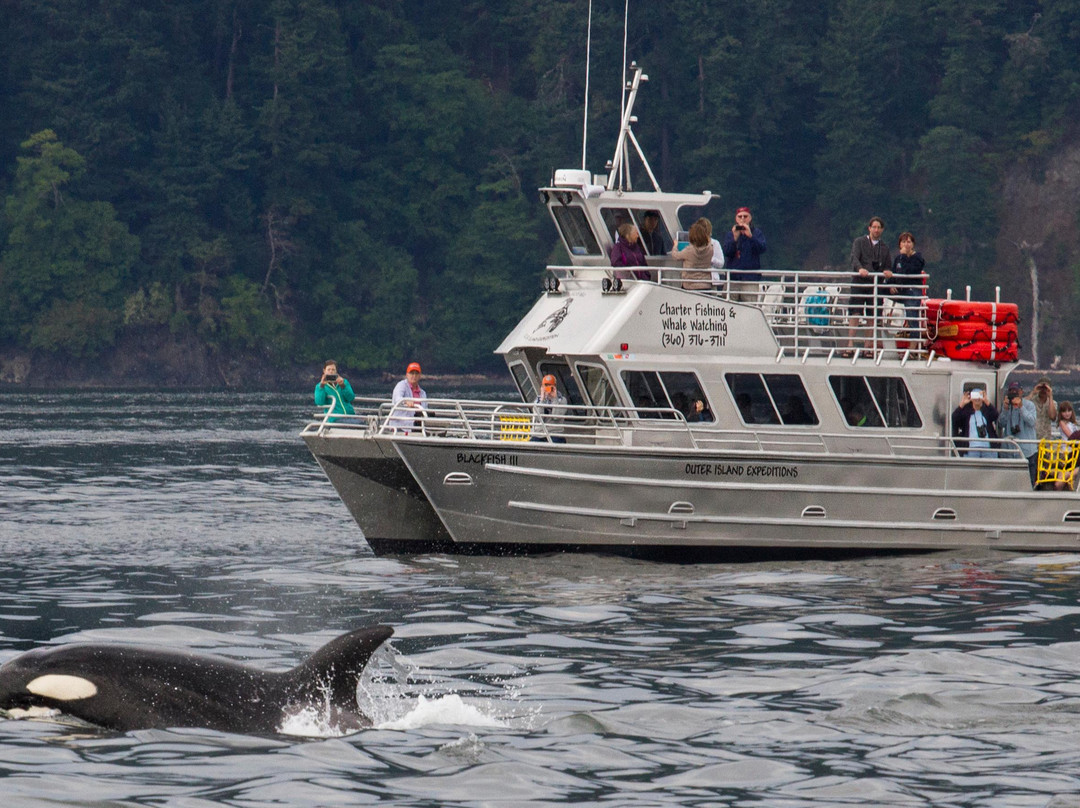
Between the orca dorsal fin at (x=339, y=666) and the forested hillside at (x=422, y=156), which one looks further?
the forested hillside at (x=422, y=156)

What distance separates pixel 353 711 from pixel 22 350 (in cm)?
8392

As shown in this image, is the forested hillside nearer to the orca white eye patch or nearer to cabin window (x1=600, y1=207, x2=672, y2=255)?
cabin window (x1=600, y1=207, x2=672, y2=255)

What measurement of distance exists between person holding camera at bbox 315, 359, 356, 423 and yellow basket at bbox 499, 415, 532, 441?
Result: 1.96 meters

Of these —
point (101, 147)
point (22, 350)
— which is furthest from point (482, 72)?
point (22, 350)

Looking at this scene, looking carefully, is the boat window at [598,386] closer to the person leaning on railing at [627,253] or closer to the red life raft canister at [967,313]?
the person leaning on railing at [627,253]

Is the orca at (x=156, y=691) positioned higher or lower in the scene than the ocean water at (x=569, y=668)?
higher

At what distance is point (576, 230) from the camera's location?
2397 centimetres

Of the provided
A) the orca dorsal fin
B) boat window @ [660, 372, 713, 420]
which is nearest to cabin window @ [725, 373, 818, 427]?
boat window @ [660, 372, 713, 420]

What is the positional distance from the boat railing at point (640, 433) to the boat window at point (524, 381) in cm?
111

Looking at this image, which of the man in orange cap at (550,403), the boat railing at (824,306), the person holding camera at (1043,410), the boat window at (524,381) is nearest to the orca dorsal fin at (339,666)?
the man in orange cap at (550,403)

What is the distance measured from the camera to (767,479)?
2122 centimetres

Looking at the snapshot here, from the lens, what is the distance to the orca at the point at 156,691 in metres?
11.4

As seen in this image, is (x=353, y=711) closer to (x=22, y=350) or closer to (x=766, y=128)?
(x=22, y=350)

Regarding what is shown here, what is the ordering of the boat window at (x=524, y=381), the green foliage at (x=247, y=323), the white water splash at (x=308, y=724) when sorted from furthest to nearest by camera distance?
the green foliage at (x=247, y=323), the boat window at (x=524, y=381), the white water splash at (x=308, y=724)
